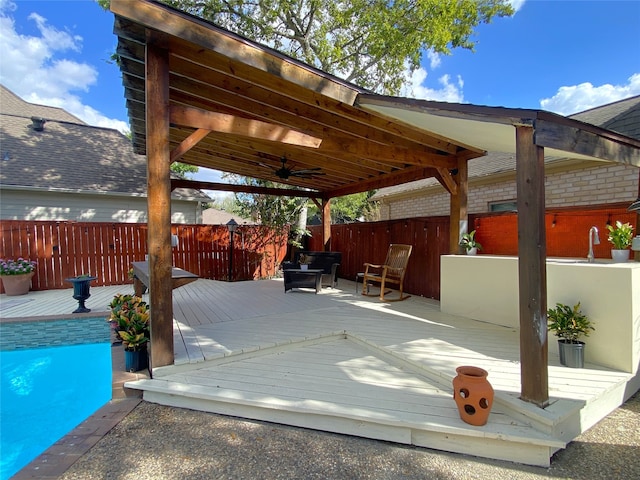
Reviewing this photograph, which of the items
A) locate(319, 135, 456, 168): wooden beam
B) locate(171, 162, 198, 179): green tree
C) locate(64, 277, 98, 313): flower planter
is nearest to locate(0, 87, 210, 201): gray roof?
locate(171, 162, 198, 179): green tree

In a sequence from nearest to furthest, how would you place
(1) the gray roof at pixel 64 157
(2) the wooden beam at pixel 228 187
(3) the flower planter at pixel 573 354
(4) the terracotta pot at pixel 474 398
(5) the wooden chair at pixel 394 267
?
(4) the terracotta pot at pixel 474 398 → (3) the flower planter at pixel 573 354 → (5) the wooden chair at pixel 394 267 → (2) the wooden beam at pixel 228 187 → (1) the gray roof at pixel 64 157

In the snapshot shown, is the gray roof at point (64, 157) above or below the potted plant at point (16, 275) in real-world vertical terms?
above

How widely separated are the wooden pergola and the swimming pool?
1260mm

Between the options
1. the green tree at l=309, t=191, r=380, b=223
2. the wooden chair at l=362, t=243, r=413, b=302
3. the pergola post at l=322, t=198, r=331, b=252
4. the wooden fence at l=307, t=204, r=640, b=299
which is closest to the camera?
the wooden fence at l=307, t=204, r=640, b=299

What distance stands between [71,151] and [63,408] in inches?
366

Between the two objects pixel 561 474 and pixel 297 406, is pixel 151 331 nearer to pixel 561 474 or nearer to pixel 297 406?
pixel 297 406

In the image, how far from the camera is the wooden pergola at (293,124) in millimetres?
2273

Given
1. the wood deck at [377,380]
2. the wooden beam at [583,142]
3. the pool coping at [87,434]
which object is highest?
the wooden beam at [583,142]

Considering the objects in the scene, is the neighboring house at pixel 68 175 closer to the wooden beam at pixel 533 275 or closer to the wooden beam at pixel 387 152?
the wooden beam at pixel 387 152

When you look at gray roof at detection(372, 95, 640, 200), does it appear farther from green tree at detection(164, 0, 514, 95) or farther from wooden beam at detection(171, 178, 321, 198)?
green tree at detection(164, 0, 514, 95)

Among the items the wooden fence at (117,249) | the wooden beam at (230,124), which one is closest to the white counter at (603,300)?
the wooden beam at (230,124)

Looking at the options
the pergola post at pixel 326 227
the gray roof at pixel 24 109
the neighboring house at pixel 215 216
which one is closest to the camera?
the pergola post at pixel 326 227

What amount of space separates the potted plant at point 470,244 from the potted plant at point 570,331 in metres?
1.84

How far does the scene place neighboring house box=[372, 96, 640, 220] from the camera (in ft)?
17.5
